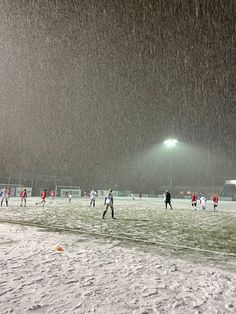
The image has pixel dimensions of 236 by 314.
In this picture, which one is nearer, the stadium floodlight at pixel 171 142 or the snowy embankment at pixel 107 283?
the snowy embankment at pixel 107 283

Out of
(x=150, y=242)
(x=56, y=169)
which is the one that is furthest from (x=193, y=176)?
(x=150, y=242)

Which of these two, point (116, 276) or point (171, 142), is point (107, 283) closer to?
point (116, 276)

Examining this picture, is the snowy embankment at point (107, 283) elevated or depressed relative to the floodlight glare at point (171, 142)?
depressed

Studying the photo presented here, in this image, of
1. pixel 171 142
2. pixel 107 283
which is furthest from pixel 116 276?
pixel 171 142

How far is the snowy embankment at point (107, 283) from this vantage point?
3.24 m

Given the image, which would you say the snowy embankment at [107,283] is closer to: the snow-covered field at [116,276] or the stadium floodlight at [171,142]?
the snow-covered field at [116,276]

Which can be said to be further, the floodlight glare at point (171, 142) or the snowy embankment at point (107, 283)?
the floodlight glare at point (171, 142)

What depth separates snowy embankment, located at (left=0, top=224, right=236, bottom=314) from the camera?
3.24 m

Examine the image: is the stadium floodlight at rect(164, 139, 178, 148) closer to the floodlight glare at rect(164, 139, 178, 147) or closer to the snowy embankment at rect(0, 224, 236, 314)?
the floodlight glare at rect(164, 139, 178, 147)

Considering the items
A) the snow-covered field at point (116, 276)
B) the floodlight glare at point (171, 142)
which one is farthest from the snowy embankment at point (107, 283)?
the floodlight glare at point (171, 142)

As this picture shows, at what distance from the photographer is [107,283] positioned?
13.3ft

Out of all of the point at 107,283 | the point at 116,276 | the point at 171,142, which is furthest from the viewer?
the point at 171,142

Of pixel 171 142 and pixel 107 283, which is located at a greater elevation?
pixel 171 142

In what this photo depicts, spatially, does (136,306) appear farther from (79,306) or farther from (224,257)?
(224,257)
